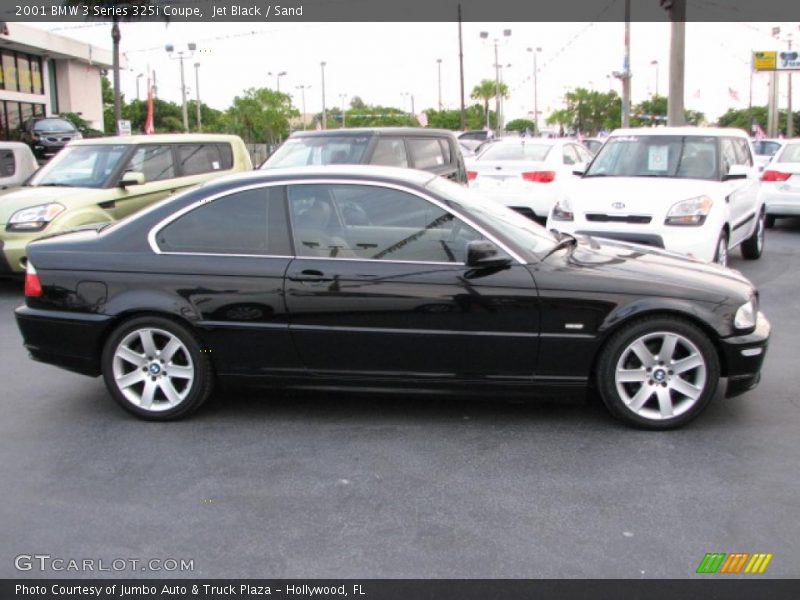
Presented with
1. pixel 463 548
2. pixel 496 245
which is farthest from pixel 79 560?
pixel 496 245

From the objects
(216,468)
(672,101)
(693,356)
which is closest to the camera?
(216,468)

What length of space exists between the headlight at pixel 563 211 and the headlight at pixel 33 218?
558 centimetres

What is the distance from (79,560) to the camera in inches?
136

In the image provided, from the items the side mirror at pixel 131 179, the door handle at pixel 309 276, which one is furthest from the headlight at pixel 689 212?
the side mirror at pixel 131 179

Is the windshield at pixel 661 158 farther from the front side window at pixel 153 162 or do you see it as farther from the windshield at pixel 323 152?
the front side window at pixel 153 162

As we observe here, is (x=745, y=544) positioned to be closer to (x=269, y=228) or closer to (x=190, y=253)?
(x=269, y=228)

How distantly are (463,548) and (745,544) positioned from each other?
1206mm

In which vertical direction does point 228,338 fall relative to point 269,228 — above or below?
below

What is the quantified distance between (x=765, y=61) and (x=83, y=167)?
42124mm

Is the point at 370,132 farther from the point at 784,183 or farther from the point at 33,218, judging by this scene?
the point at 784,183

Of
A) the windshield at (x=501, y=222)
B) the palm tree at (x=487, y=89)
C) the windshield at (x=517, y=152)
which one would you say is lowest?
the windshield at (x=501, y=222)

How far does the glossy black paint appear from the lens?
187 inches

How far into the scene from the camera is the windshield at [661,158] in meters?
9.68

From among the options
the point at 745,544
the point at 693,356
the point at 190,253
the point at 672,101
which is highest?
the point at 672,101
